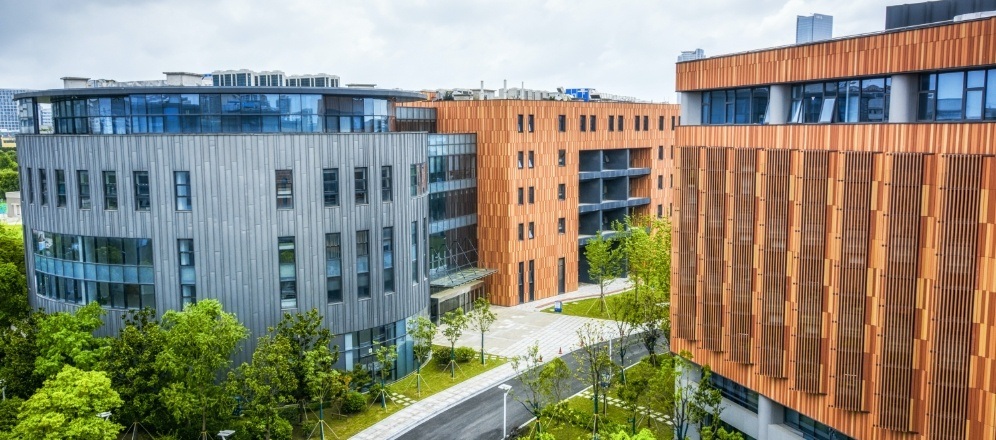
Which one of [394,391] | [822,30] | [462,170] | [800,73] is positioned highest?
[822,30]

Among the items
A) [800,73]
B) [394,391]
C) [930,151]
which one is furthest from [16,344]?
[930,151]

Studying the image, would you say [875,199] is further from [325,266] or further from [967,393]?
[325,266]

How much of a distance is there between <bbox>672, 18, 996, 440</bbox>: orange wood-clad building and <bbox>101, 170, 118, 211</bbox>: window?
26.3m

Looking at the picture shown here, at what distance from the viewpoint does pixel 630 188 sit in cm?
7462

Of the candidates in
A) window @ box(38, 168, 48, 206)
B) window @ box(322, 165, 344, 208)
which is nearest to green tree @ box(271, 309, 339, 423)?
window @ box(322, 165, 344, 208)

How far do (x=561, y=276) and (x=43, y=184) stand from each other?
39740mm

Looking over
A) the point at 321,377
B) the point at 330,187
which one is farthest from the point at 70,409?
the point at 330,187

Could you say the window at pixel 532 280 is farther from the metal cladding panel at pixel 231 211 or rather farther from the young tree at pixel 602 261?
the metal cladding panel at pixel 231 211

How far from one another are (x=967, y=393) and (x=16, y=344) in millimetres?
36556

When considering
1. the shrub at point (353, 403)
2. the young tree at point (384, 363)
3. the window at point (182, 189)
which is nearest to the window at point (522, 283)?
the young tree at point (384, 363)

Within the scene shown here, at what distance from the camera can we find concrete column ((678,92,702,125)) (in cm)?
3378

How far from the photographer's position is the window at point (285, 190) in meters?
38.0

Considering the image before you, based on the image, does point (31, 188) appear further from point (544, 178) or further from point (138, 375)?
point (544, 178)

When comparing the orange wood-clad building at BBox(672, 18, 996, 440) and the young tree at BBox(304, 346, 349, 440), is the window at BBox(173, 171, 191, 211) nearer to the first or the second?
the young tree at BBox(304, 346, 349, 440)
